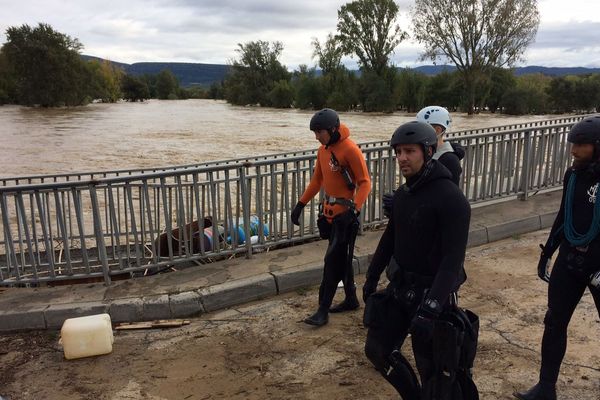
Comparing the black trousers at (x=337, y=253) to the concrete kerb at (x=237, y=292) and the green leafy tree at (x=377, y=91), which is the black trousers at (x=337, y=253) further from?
the green leafy tree at (x=377, y=91)

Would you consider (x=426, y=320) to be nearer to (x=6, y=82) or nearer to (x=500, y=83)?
(x=500, y=83)

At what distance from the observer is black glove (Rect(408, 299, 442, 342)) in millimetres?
2426

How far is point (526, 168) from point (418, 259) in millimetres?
6114

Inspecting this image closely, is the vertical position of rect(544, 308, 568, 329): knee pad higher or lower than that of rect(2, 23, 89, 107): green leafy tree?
lower

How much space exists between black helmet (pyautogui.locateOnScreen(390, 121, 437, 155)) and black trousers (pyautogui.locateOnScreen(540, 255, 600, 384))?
1277 mm

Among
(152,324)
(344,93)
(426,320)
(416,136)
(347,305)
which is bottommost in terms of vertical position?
(152,324)

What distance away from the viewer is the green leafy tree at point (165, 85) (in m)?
126

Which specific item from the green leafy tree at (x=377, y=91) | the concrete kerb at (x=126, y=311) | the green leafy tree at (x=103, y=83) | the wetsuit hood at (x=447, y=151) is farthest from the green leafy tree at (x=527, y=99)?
the green leafy tree at (x=103, y=83)

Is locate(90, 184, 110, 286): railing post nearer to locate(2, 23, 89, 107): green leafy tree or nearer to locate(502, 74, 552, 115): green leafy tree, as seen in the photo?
locate(502, 74, 552, 115): green leafy tree

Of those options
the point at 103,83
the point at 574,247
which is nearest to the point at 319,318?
the point at 574,247

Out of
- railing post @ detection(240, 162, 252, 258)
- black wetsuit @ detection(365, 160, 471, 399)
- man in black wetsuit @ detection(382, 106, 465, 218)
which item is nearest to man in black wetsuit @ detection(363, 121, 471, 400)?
black wetsuit @ detection(365, 160, 471, 399)

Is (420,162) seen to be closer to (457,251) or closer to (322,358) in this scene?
(457,251)

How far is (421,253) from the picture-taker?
8.61ft

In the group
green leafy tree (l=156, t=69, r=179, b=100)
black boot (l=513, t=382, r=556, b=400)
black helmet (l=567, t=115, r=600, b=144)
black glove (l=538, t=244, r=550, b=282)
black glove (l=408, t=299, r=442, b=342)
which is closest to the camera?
black glove (l=408, t=299, r=442, b=342)
